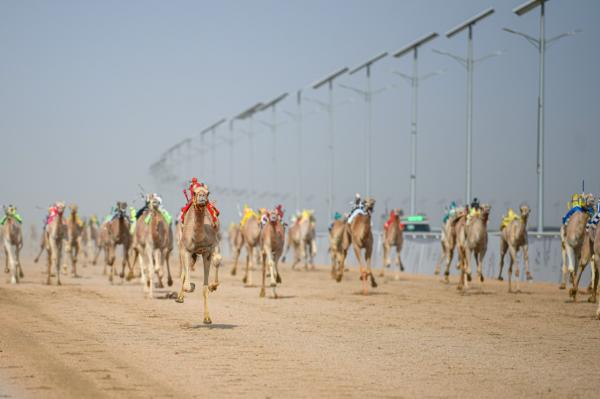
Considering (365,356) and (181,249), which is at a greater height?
(181,249)

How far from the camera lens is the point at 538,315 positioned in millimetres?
23219

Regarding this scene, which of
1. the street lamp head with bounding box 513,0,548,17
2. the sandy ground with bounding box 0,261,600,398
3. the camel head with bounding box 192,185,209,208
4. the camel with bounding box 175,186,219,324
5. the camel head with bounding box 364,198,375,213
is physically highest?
the street lamp head with bounding box 513,0,548,17

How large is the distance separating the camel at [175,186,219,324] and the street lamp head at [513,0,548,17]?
2319 cm

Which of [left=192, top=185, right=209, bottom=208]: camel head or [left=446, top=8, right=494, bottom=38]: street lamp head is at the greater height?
[left=446, top=8, right=494, bottom=38]: street lamp head

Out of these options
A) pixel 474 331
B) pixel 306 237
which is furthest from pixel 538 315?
pixel 306 237

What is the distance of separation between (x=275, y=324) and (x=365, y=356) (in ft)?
17.0

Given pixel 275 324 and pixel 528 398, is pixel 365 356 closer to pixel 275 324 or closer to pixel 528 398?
pixel 528 398

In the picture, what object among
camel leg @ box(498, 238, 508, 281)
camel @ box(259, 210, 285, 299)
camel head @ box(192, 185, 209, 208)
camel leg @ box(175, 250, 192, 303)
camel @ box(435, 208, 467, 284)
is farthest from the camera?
camel leg @ box(498, 238, 508, 281)

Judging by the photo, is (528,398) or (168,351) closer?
(528,398)

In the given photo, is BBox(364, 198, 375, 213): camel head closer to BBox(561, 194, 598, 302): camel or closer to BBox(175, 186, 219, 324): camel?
BBox(561, 194, 598, 302): camel

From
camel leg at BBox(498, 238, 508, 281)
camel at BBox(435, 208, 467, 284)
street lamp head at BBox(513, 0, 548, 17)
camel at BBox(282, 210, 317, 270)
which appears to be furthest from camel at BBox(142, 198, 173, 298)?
camel at BBox(282, 210, 317, 270)

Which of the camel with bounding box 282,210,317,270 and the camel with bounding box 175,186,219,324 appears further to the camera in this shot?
the camel with bounding box 282,210,317,270

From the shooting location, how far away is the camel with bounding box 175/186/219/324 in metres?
19.6

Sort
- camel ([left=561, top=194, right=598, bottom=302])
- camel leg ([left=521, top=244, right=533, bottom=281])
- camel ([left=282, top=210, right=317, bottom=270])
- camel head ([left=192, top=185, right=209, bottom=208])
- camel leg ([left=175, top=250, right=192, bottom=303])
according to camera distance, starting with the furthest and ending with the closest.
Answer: camel ([left=282, top=210, right=317, bottom=270])
camel leg ([left=521, top=244, right=533, bottom=281])
camel ([left=561, top=194, right=598, bottom=302])
camel leg ([left=175, top=250, right=192, bottom=303])
camel head ([left=192, top=185, right=209, bottom=208])
